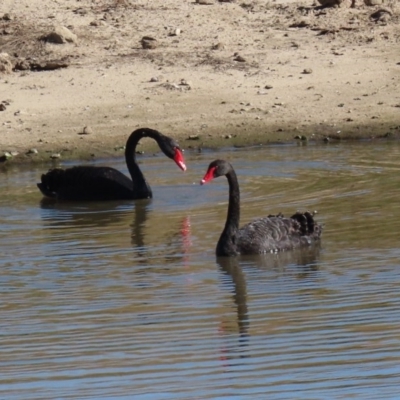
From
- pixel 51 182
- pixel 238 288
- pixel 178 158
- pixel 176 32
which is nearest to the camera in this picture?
pixel 238 288

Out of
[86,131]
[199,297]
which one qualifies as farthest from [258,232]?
[86,131]

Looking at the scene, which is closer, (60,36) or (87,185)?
(87,185)

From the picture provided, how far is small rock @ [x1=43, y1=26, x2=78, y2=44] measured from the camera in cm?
2011

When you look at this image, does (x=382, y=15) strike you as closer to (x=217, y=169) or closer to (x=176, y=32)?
(x=176, y=32)

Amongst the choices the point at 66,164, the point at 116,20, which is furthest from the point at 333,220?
the point at 116,20

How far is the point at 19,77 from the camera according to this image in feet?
63.4

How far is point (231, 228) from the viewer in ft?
37.2

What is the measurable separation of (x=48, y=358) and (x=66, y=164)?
9085 millimetres

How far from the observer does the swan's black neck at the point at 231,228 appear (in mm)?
11219

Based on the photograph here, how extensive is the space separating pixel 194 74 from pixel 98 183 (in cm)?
494

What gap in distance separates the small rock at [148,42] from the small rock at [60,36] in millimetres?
954

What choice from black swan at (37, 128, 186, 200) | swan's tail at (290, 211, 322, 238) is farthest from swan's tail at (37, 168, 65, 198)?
swan's tail at (290, 211, 322, 238)

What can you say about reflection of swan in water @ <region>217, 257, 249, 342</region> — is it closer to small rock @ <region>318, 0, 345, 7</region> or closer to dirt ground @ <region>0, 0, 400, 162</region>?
dirt ground @ <region>0, 0, 400, 162</region>

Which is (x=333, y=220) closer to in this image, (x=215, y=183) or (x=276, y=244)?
(x=276, y=244)
